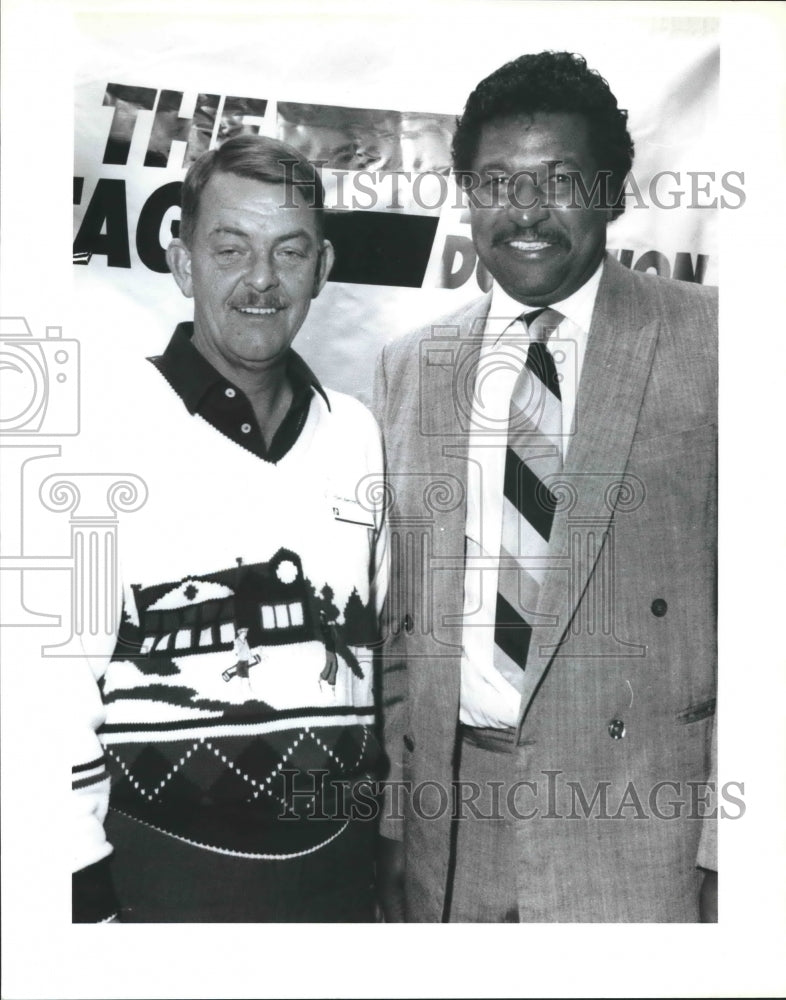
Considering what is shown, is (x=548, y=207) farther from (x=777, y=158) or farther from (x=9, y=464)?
(x=9, y=464)

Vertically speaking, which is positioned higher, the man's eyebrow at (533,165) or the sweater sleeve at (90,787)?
the man's eyebrow at (533,165)

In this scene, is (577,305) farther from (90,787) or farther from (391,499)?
(90,787)

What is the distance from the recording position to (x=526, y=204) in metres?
1.79

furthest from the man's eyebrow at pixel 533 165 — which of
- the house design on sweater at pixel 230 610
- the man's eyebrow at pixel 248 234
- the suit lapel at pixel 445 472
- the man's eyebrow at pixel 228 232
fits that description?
the house design on sweater at pixel 230 610

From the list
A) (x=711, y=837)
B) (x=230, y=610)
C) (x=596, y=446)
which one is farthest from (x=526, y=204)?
(x=711, y=837)

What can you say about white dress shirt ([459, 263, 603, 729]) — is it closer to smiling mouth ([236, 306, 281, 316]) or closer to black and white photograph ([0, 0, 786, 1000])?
black and white photograph ([0, 0, 786, 1000])

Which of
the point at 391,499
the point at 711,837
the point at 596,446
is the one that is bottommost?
the point at 711,837

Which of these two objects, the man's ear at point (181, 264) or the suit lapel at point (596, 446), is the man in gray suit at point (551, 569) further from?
the man's ear at point (181, 264)

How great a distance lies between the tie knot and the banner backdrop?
0.11 meters

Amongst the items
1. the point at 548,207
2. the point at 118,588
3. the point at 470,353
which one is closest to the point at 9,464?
the point at 118,588

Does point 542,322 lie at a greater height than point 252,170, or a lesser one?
lesser

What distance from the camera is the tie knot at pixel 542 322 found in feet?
5.97

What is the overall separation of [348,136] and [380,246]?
0.69 ft

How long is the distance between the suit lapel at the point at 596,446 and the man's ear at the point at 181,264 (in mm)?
733
